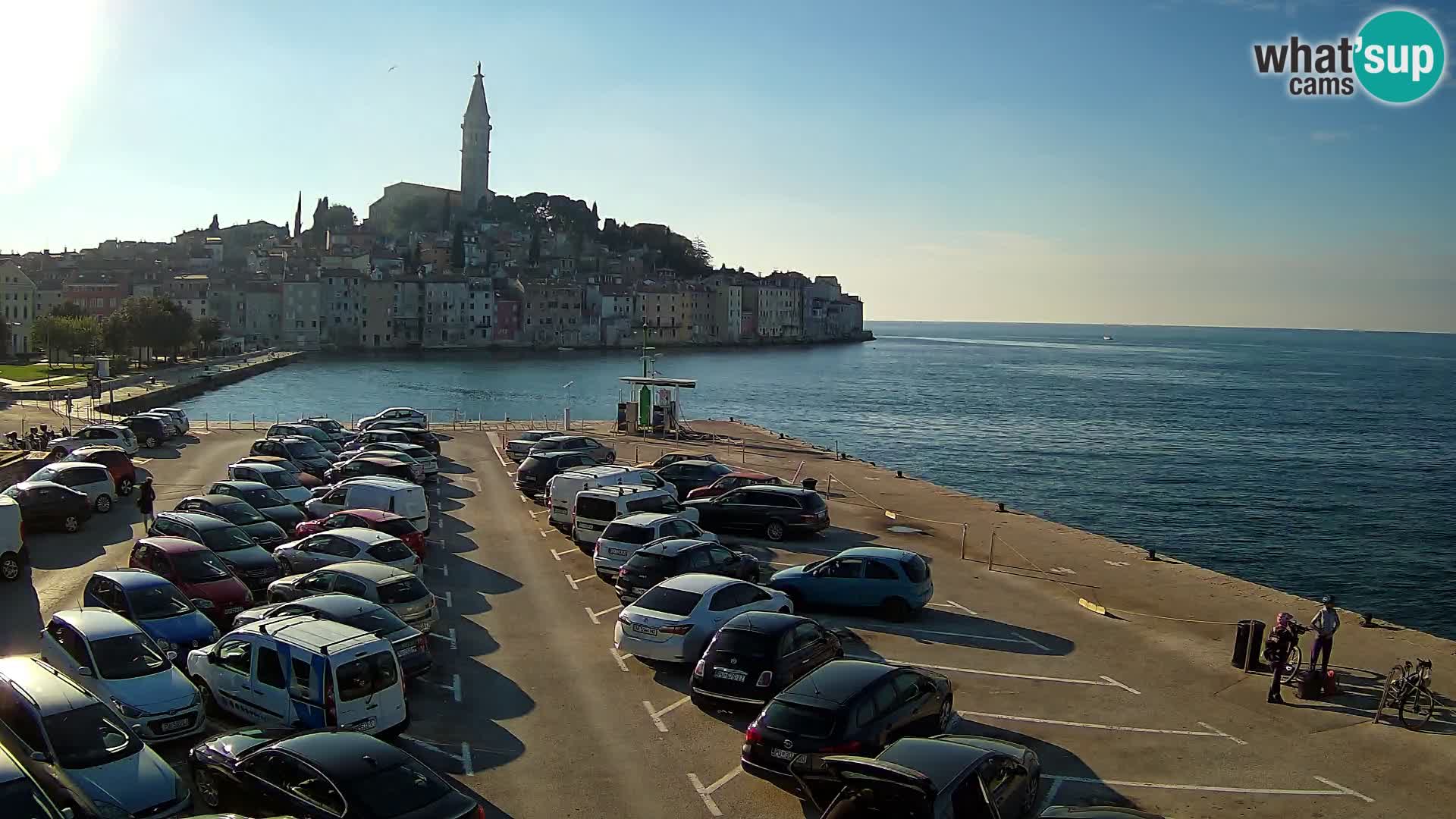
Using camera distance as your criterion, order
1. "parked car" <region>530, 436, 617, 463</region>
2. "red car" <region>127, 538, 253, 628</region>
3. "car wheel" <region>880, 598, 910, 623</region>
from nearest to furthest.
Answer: "red car" <region>127, 538, 253, 628</region> < "car wheel" <region>880, 598, 910, 623</region> < "parked car" <region>530, 436, 617, 463</region>

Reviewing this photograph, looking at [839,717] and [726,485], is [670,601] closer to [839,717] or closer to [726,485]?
[839,717]

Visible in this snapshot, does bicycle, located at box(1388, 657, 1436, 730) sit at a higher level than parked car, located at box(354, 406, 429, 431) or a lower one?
lower

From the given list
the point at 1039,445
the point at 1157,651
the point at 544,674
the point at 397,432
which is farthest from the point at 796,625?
the point at 1039,445

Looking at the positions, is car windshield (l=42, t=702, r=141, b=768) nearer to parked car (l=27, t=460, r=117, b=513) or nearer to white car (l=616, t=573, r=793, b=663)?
white car (l=616, t=573, r=793, b=663)

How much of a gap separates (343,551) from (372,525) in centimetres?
183

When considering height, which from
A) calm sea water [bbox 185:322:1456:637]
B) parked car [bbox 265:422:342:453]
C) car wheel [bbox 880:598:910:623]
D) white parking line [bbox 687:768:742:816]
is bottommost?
calm sea water [bbox 185:322:1456:637]

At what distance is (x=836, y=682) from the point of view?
10.4 meters

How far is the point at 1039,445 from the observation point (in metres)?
64.9

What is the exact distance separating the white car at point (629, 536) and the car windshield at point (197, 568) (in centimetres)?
570

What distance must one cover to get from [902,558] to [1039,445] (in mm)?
50953

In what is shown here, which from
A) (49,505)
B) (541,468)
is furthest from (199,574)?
(541,468)

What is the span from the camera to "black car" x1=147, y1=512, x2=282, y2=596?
639 inches

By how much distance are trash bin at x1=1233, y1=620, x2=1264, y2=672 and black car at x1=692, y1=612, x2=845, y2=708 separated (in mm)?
6174

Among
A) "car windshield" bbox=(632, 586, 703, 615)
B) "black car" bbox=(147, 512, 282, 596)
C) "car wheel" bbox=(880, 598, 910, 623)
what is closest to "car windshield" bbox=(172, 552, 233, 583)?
"black car" bbox=(147, 512, 282, 596)
